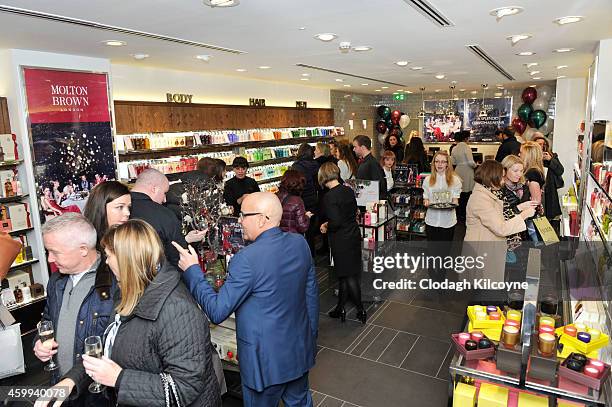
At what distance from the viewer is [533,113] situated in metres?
11.9

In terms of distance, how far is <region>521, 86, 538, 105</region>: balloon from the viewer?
11820 millimetres

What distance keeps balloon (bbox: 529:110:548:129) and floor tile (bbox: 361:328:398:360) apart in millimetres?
9726

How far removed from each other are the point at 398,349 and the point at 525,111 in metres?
10.2

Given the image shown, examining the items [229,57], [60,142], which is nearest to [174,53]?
[229,57]

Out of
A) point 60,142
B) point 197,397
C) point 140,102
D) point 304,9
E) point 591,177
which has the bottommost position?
point 197,397

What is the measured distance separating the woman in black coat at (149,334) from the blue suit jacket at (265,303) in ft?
1.25

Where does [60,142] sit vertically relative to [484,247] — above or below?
above

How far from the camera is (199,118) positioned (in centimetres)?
711

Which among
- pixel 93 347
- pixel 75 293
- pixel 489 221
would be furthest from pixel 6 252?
pixel 489 221

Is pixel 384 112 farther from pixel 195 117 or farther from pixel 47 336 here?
pixel 47 336

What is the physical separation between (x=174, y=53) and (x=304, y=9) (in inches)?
97.2

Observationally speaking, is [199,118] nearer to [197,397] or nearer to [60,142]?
[60,142]

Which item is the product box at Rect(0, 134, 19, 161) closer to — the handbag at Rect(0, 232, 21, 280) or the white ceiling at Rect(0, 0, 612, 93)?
the white ceiling at Rect(0, 0, 612, 93)

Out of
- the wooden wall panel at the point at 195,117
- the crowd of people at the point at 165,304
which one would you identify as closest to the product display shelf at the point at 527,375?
the crowd of people at the point at 165,304
